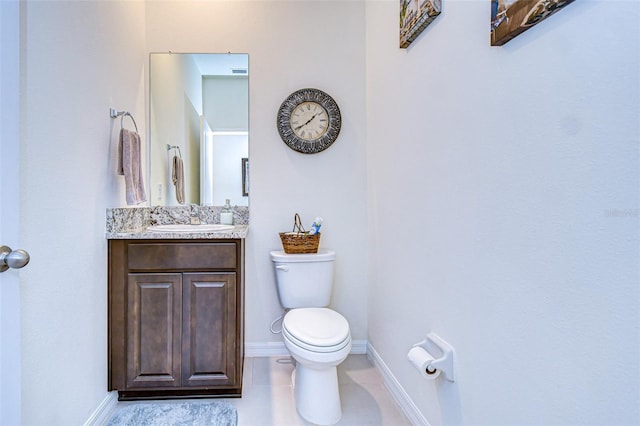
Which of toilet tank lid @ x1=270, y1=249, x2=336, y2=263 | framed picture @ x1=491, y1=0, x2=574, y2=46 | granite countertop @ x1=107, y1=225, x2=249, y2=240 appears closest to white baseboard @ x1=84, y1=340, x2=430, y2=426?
toilet tank lid @ x1=270, y1=249, x2=336, y2=263

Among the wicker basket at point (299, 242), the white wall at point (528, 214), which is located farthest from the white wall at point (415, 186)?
the wicker basket at point (299, 242)

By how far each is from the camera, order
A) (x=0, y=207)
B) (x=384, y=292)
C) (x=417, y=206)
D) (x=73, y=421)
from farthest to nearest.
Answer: (x=384, y=292), (x=417, y=206), (x=73, y=421), (x=0, y=207)

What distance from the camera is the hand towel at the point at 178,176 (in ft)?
7.86

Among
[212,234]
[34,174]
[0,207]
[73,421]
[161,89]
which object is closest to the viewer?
[0,207]

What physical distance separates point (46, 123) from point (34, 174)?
20cm

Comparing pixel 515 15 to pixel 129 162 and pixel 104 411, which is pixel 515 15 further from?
pixel 104 411

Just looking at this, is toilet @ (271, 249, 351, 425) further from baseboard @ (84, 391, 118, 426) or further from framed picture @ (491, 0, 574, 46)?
framed picture @ (491, 0, 574, 46)

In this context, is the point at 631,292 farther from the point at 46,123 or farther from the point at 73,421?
the point at 73,421

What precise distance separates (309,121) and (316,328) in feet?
4.64

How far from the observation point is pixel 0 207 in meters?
0.85

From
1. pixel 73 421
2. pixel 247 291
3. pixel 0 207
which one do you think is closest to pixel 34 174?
pixel 0 207

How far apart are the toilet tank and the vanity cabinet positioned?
0.40 m

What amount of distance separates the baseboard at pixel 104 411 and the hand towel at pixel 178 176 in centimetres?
121

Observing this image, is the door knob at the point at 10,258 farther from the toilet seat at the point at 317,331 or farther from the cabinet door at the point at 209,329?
the toilet seat at the point at 317,331
